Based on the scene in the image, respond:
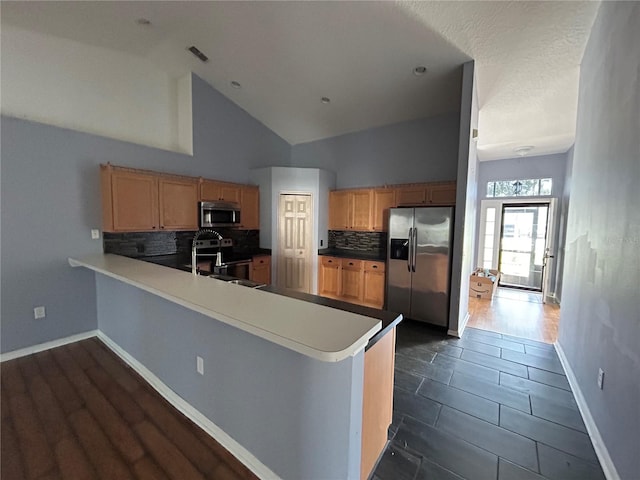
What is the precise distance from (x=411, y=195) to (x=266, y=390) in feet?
12.3

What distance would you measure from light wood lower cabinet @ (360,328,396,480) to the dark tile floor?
0.41 feet

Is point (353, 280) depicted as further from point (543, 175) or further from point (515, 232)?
point (543, 175)

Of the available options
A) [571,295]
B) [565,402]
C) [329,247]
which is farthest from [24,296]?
[571,295]

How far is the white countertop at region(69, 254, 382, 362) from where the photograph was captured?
979mm

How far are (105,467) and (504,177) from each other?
7.70 metres

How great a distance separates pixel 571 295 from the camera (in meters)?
2.64

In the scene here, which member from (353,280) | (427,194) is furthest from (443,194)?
(353,280)

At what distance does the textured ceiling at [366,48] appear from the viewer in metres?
2.47

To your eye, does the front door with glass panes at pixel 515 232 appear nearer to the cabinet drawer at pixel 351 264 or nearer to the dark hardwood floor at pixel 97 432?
the cabinet drawer at pixel 351 264

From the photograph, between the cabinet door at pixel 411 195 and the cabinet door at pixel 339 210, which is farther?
the cabinet door at pixel 339 210

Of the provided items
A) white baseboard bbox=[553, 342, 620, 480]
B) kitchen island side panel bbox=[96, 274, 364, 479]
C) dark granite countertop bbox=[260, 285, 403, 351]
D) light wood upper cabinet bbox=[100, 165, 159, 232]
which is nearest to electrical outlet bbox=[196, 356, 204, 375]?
kitchen island side panel bbox=[96, 274, 364, 479]

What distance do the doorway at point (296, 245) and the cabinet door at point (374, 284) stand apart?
112cm

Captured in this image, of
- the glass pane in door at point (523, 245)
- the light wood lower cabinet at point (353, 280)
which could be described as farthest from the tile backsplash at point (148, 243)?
the glass pane in door at point (523, 245)

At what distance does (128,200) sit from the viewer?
332cm
